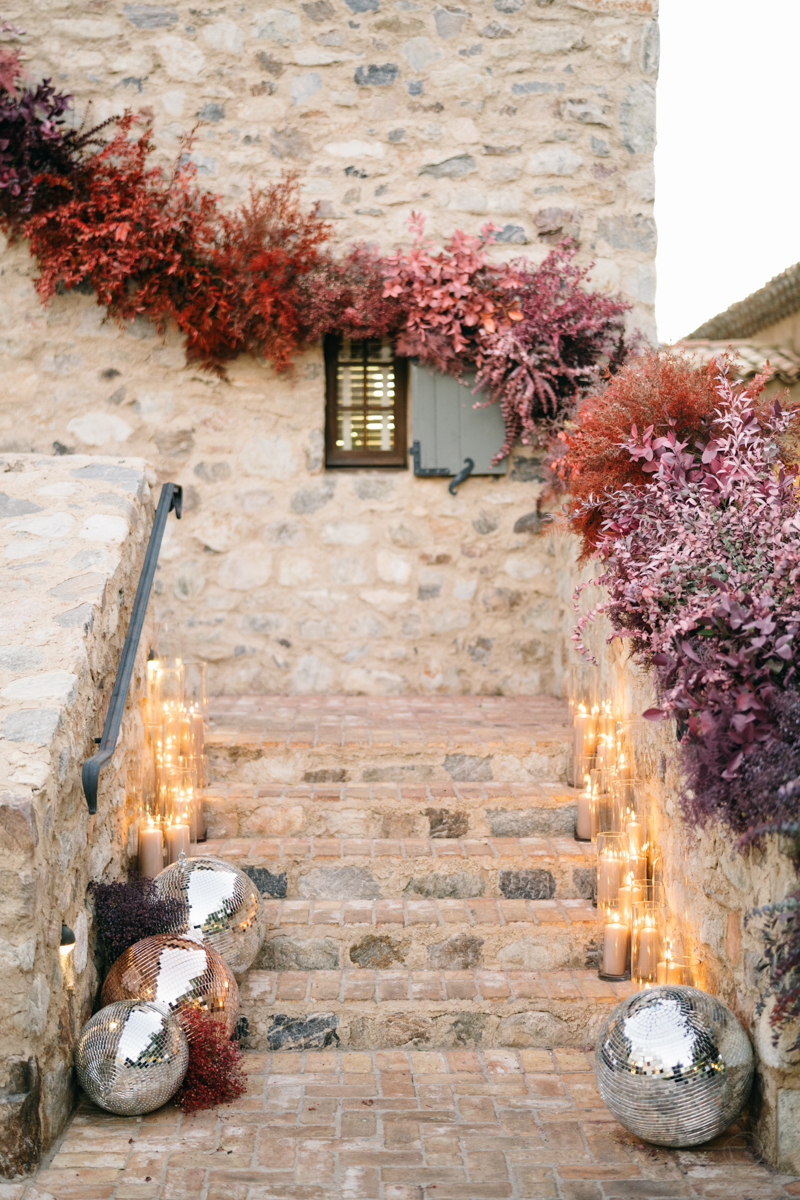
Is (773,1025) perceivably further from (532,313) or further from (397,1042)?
(532,313)

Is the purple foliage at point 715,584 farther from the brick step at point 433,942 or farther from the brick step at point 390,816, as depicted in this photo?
the brick step at point 390,816

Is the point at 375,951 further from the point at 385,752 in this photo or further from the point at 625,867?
the point at 385,752

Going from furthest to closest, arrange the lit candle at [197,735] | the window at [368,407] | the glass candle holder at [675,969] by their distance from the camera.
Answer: the window at [368,407], the lit candle at [197,735], the glass candle holder at [675,969]

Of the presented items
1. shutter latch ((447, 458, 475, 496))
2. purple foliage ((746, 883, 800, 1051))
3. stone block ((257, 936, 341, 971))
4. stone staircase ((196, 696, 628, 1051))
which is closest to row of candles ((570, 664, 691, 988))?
stone staircase ((196, 696, 628, 1051))

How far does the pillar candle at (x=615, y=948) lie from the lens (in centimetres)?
335

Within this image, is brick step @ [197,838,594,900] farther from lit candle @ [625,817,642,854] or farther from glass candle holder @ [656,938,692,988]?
glass candle holder @ [656,938,692,988]

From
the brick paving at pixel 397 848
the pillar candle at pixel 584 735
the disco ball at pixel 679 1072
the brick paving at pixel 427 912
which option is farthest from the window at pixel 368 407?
the disco ball at pixel 679 1072

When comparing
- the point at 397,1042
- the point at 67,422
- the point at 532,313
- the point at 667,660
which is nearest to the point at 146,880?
the point at 397,1042

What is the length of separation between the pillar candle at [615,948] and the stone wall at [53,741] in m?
1.63

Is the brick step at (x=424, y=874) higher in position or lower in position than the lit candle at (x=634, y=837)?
lower

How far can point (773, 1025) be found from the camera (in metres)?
2.30

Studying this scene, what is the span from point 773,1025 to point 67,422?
488cm

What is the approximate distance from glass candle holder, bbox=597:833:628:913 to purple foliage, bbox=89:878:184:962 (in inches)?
54.6

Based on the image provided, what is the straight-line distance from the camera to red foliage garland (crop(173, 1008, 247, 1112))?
2.79 meters
